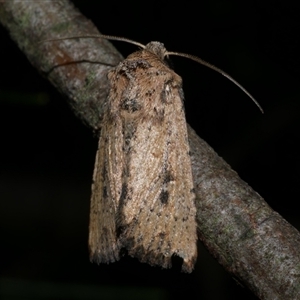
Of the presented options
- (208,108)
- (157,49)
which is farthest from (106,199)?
(208,108)

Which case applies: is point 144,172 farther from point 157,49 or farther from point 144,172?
point 157,49

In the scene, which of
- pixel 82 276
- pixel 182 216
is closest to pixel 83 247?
pixel 82 276

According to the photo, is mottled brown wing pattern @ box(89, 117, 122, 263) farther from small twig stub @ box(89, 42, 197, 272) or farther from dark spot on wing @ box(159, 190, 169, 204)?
dark spot on wing @ box(159, 190, 169, 204)

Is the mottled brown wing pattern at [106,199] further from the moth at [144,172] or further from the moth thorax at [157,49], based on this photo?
the moth thorax at [157,49]

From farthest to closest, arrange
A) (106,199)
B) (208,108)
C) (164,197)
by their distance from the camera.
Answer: (208,108) < (106,199) < (164,197)

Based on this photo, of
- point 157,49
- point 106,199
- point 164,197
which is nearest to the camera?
point 164,197

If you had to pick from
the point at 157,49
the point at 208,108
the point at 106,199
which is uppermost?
the point at 208,108

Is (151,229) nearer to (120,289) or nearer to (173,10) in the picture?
(120,289)

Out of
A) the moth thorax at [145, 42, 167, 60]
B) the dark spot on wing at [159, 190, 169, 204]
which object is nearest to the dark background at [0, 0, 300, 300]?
the moth thorax at [145, 42, 167, 60]

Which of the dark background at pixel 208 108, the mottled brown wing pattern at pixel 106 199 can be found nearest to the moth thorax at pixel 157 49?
the mottled brown wing pattern at pixel 106 199
